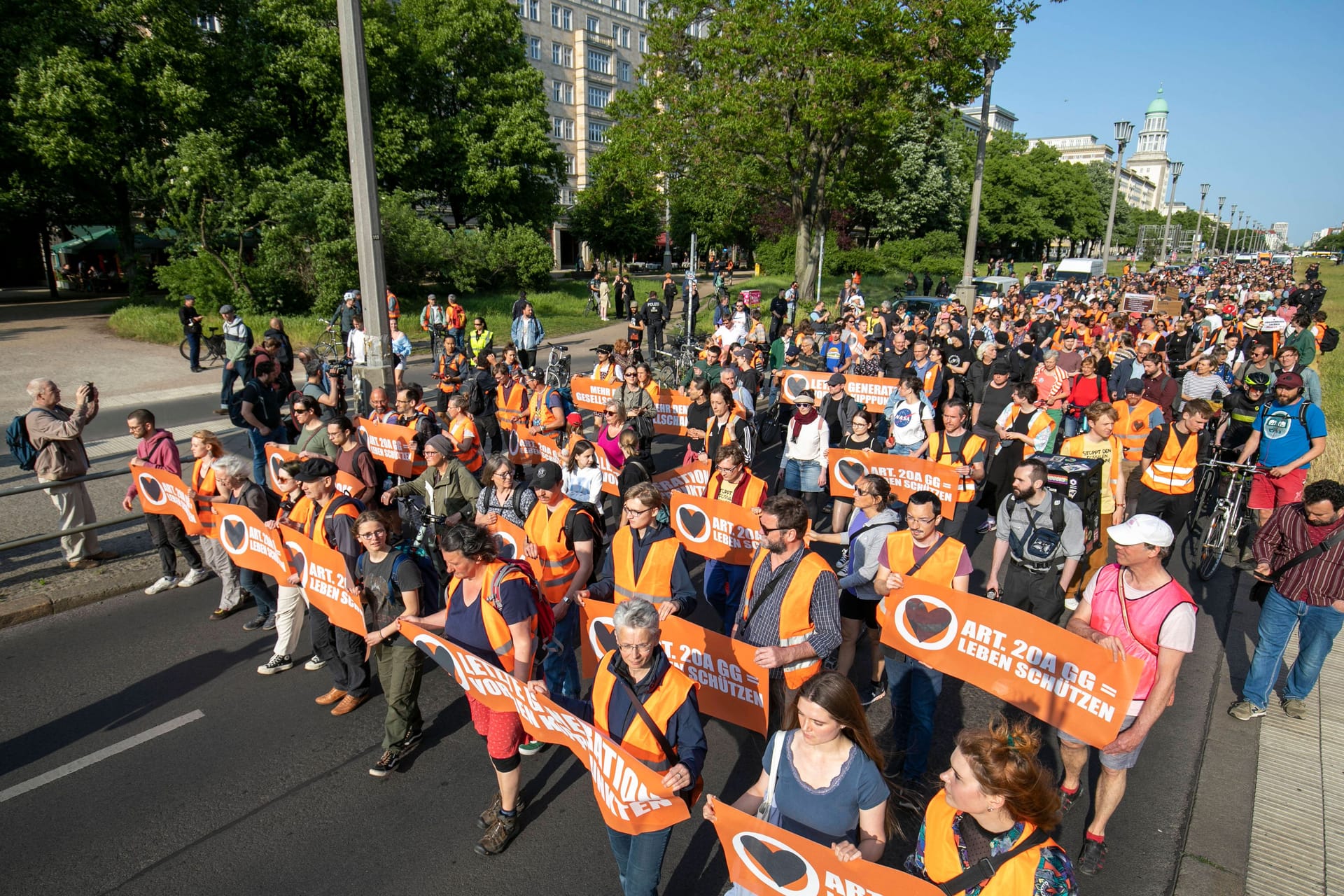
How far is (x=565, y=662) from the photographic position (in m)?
5.51

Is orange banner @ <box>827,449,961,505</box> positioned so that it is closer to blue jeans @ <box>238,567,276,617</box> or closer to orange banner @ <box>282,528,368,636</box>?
orange banner @ <box>282,528,368,636</box>

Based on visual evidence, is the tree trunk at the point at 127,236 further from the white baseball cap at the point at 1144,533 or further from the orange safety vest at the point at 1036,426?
the white baseball cap at the point at 1144,533

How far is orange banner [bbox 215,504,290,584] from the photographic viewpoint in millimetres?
6141

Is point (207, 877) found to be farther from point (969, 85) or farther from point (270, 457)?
point (969, 85)

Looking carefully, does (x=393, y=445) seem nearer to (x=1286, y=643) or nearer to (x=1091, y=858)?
(x=1091, y=858)

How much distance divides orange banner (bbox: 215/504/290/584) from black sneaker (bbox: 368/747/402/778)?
5.72ft

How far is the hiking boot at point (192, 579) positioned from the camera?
8109 millimetres

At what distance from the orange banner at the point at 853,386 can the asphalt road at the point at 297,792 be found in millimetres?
5942

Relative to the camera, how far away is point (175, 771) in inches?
206

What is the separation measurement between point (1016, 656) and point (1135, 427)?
5.23m

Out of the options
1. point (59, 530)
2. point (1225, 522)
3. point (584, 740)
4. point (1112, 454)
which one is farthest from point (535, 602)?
point (1225, 522)

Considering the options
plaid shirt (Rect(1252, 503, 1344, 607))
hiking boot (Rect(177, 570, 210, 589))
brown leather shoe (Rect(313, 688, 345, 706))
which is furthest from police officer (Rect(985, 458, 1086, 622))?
hiking boot (Rect(177, 570, 210, 589))

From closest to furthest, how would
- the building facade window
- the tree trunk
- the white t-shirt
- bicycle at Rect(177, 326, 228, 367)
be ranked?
the white t-shirt → bicycle at Rect(177, 326, 228, 367) → the tree trunk → the building facade window

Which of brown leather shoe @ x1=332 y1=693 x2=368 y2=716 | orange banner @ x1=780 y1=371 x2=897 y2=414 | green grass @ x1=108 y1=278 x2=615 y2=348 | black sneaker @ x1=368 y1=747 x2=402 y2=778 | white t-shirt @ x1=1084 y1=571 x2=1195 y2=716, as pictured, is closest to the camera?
white t-shirt @ x1=1084 y1=571 x2=1195 y2=716
